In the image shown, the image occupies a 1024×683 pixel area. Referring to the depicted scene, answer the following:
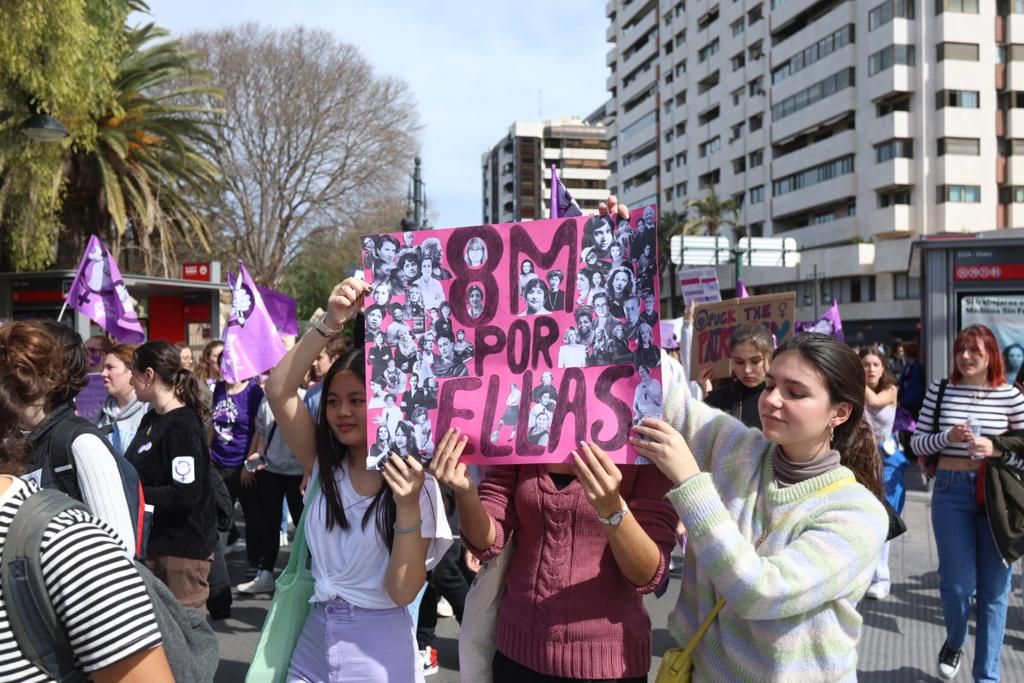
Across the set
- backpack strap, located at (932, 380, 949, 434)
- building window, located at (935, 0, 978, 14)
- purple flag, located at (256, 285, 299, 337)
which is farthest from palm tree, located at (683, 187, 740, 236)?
backpack strap, located at (932, 380, 949, 434)

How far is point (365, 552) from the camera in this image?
9.53 ft

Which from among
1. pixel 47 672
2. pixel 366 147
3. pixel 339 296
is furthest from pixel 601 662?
pixel 366 147

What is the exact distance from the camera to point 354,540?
293cm

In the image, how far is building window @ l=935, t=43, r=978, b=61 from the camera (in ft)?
151

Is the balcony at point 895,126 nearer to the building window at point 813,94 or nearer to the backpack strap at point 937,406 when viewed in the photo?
the building window at point 813,94

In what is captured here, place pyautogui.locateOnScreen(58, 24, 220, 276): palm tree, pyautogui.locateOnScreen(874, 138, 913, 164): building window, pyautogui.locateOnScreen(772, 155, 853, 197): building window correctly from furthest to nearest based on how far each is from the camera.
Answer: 1. pyautogui.locateOnScreen(772, 155, 853, 197): building window
2. pyautogui.locateOnScreen(874, 138, 913, 164): building window
3. pyautogui.locateOnScreen(58, 24, 220, 276): palm tree

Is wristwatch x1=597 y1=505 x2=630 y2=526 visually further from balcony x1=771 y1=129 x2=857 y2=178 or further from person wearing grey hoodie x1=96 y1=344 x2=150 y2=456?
balcony x1=771 y1=129 x2=857 y2=178

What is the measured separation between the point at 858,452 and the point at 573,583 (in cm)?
87

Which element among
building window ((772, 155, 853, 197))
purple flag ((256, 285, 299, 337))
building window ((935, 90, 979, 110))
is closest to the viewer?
purple flag ((256, 285, 299, 337))

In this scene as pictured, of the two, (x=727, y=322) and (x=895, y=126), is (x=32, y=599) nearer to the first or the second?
(x=727, y=322)

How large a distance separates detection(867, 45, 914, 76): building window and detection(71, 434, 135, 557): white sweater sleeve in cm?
5058

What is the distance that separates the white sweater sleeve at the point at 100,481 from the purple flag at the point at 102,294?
8.01 meters

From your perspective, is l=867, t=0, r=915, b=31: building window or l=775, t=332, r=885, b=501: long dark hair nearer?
l=775, t=332, r=885, b=501: long dark hair

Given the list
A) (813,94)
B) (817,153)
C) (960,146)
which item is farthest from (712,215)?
(960,146)
